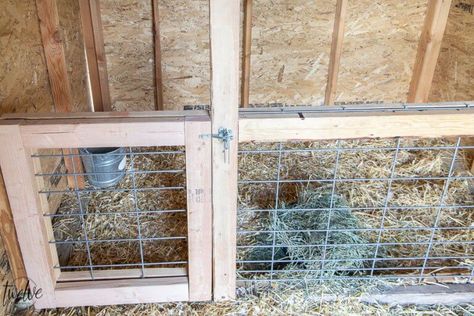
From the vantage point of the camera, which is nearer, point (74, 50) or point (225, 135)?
point (225, 135)

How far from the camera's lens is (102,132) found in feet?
5.33

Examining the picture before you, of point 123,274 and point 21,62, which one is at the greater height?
point 21,62

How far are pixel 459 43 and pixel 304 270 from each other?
2190mm

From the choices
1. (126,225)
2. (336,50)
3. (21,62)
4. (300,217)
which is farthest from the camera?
(336,50)

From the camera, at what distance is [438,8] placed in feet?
10.8

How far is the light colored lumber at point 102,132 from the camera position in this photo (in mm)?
1616

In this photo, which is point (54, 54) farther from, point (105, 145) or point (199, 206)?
point (199, 206)

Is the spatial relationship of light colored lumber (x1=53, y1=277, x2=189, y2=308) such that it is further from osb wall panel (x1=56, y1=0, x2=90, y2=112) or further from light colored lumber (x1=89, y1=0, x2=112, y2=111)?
light colored lumber (x1=89, y1=0, x2=112, y2=111)

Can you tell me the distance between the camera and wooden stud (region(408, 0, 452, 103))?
3.32 m

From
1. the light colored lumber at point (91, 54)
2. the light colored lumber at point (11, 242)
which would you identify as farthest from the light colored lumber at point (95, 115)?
the light colored lumber at point (91, 54)

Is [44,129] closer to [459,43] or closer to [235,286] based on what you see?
[235,286]

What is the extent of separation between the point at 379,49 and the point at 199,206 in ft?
7.83

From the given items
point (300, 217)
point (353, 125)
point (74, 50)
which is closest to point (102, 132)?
point (353, 125)

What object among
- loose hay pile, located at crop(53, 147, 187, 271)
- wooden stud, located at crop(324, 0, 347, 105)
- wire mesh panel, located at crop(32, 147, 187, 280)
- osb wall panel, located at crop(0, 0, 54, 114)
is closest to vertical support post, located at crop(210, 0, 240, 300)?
wire mesh panel, located at crop(32, 147, 187, 280)
